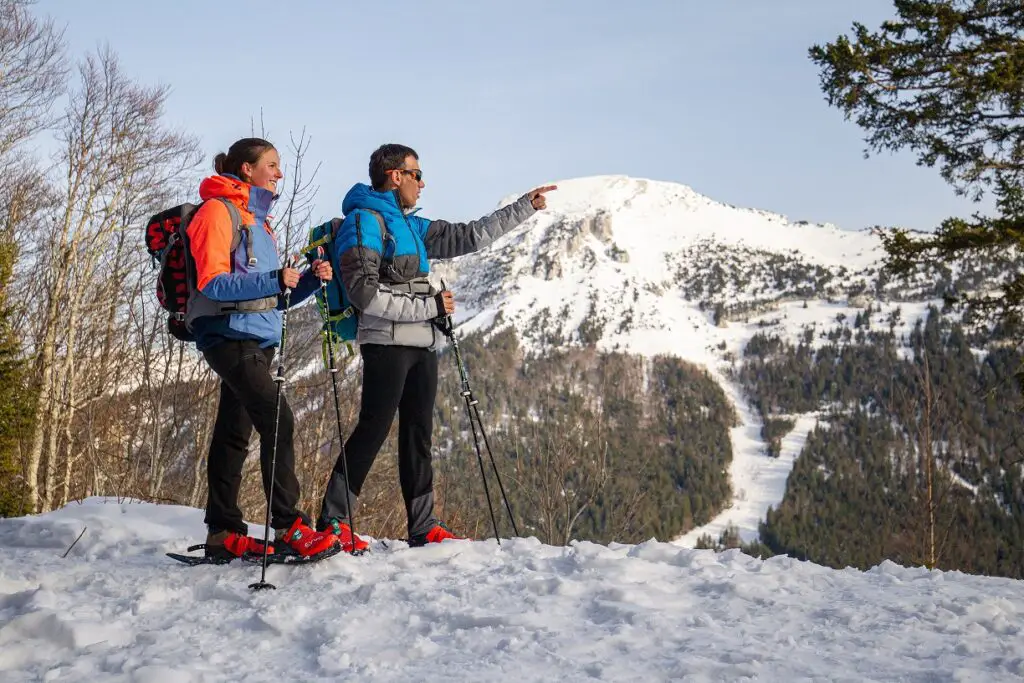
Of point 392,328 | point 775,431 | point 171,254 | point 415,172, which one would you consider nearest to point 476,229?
point 415,172

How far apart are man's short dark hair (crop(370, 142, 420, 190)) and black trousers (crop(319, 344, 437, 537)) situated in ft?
3.21

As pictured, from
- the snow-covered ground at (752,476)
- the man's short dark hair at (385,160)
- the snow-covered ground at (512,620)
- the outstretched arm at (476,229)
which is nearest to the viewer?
the snow-covered ground at (512,620)

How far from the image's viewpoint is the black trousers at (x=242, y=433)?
412 cm

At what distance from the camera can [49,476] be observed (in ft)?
43.9

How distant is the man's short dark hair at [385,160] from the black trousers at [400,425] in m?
0.98

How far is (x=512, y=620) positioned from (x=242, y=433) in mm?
1927

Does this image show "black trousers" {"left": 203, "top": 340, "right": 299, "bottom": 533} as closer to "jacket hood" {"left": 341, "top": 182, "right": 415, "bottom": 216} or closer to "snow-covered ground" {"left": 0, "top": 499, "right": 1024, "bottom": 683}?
"snow-covered ground" {"left": 0, "top": 499, "right": 1024, "bottom": 683}

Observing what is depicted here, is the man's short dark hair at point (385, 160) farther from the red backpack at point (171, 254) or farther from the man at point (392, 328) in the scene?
the red backpack at point (171, 254)

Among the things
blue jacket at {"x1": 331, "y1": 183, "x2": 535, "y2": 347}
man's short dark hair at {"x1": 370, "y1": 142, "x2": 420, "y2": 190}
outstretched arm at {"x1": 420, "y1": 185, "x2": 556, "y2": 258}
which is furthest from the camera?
outstretched arm at {"x1": 420, "y1": 185, "x2": 556, "y2": 258}

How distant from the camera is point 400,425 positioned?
184 inches

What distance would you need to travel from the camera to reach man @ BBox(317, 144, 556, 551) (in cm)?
429

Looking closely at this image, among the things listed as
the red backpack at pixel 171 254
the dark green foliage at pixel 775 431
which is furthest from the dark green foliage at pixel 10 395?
the dark green foliage at pixel 775 431

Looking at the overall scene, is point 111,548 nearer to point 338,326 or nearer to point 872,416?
point 338,326

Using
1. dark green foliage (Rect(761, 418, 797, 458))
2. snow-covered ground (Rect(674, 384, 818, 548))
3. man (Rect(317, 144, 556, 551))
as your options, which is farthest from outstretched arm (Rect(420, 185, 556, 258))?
dark green foliage (Rect(761, 418, 797, 458))
